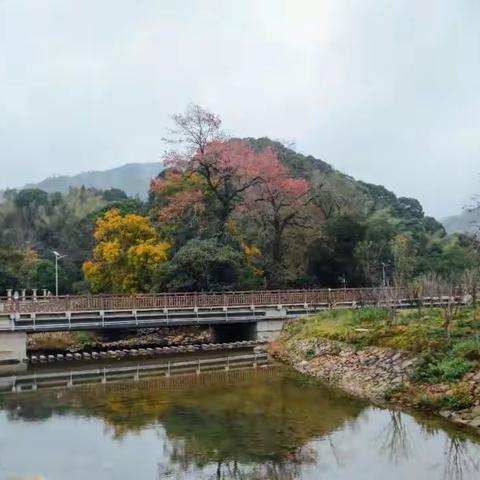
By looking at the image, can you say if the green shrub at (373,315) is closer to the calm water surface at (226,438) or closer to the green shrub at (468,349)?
the calm water surface at (226,438)

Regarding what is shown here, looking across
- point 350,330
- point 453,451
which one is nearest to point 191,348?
point 350,330

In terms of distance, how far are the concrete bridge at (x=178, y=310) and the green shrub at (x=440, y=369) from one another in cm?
1086

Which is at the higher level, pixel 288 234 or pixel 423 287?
pixel 288 234

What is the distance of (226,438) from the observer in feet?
48.1

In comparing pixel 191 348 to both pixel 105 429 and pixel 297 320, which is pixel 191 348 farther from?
pixel 105 429

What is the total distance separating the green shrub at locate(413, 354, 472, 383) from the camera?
16.6 metres

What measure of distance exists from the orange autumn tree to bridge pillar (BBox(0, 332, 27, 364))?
38.3ft

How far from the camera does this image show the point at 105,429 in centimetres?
1627

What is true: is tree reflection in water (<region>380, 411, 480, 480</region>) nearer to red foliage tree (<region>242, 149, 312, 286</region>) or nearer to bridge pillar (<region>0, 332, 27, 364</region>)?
bridge pillar (<region>0, 332, 27, 364</region>)

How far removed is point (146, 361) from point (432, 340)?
652 inches

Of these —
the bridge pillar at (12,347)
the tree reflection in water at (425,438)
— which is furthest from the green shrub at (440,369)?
the bridge pillar at (12,347)

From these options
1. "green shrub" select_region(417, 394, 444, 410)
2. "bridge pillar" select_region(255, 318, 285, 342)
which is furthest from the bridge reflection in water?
"green shrub" select_region(417, 394, 444, 410)

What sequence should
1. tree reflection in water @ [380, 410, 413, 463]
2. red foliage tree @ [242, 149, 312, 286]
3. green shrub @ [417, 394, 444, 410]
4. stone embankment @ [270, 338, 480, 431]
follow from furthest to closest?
red foliage tree @ [242, 149, 312, 286] → green shrub @ [417, 394, 444, 410] → stone embankment @ [270, 338, 480, 431] → tree reflection in water @ [380, 410, 413, 463]

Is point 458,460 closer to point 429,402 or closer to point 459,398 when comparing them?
point 459,398
